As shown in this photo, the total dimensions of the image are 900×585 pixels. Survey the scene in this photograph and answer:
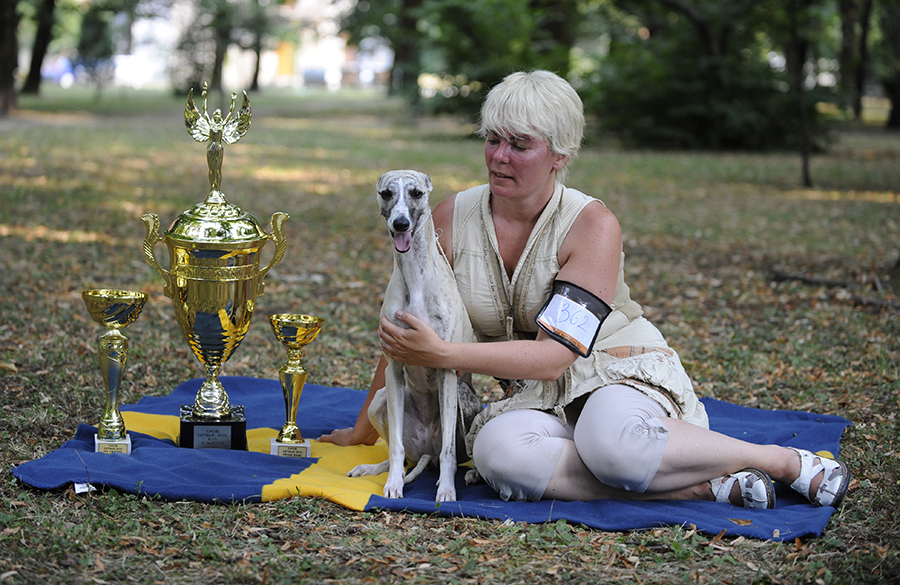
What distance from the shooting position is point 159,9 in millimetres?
28656

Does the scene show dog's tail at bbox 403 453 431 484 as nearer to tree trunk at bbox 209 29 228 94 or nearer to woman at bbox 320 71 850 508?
woman at bbox 320 71 850 508

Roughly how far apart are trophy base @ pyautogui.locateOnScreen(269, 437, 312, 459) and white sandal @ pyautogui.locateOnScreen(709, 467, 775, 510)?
1.62 m

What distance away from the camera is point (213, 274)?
3484mm

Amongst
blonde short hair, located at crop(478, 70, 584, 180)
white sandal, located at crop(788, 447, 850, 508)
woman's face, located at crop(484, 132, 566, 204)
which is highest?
blonde short hair, located at crop(478, 70, 584, 180)

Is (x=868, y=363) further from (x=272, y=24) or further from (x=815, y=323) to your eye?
(x=272, y=24)

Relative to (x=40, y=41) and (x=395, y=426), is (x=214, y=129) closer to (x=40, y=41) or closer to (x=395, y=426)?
(x=395, y=426)

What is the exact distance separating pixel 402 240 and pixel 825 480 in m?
1.77

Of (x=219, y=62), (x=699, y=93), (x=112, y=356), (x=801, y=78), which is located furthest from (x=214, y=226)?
(x=219, y=62)

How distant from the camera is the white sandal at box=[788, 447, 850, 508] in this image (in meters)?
3.14

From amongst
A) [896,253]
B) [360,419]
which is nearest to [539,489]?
[360,419]

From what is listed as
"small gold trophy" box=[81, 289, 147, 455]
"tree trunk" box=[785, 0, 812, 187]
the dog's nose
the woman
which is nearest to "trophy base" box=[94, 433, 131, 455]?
"small gold trophy" box=[81, 289, 147, 455]

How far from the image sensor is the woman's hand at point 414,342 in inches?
116

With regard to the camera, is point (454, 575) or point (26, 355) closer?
point (454, 575)

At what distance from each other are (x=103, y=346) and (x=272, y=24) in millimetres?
37764
